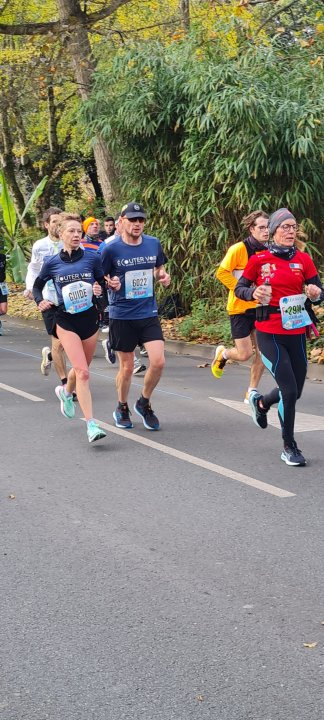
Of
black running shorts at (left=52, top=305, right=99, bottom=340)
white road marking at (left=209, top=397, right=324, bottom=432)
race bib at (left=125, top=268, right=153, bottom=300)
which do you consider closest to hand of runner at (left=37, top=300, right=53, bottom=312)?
black running shorts at (left=52, top=305, right=99, bottom=340)

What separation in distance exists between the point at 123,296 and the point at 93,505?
2637mm

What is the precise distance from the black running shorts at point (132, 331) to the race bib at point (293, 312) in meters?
1.60

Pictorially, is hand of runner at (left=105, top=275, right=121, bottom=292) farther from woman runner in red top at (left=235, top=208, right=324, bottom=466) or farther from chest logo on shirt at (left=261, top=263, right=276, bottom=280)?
chest logo on shirt at (left=261, top=263, right=276, bottom=280)

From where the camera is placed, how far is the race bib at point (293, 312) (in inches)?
289

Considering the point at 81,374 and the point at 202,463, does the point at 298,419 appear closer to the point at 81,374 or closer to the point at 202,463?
the point at 202,463

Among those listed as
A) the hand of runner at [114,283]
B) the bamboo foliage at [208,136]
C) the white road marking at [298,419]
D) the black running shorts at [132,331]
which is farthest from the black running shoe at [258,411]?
the bamboo foliage at [208,136]

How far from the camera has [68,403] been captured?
8.84 m

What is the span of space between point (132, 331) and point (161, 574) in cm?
382

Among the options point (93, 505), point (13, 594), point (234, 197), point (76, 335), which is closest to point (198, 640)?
point (13, 594)

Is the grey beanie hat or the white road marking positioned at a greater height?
the grey beanie hat

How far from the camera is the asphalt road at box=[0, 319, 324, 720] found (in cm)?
386

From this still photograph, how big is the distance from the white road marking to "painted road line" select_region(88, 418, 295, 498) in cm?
126

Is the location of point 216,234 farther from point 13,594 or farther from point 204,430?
point 13,594

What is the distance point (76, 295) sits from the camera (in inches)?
332
